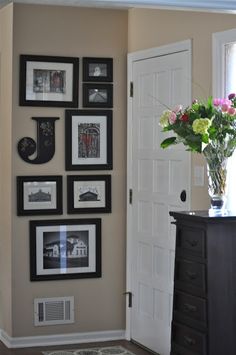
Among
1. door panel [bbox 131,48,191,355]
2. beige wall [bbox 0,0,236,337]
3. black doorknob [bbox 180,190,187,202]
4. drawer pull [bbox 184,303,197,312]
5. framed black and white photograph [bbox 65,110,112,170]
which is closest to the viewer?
drawer pull [bbox 184,303,197,312]

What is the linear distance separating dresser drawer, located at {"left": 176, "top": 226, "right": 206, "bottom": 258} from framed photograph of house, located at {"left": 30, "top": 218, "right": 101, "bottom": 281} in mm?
1651

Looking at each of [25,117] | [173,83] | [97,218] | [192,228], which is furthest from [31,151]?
[192,228]

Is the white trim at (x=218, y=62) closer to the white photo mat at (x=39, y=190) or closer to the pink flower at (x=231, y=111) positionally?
the pink flower at (x=231, y=111)

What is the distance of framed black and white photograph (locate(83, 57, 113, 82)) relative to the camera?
6.03m

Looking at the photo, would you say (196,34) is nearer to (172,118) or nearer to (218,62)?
(218,62)

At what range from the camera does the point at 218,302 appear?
4.23m

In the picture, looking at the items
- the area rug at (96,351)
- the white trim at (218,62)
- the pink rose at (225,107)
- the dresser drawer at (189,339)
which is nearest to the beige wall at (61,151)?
the area rug at (96,351)

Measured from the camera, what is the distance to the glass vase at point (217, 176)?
4398mm

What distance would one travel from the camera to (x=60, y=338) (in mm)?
6000

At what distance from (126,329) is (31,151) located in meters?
1.49

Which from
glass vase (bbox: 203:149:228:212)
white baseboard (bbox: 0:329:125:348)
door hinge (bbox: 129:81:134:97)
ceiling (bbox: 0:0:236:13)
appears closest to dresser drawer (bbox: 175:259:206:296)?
glass vase (bbox: 203:149:228:212)

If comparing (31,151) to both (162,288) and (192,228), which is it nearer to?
(162,288)

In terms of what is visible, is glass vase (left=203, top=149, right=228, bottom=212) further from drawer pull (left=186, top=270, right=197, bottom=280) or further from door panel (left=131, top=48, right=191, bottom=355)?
door panel (left=131, top=48, right=191, bottom=355)

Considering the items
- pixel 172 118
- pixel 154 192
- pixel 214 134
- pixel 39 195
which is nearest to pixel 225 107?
pixel 214 134
